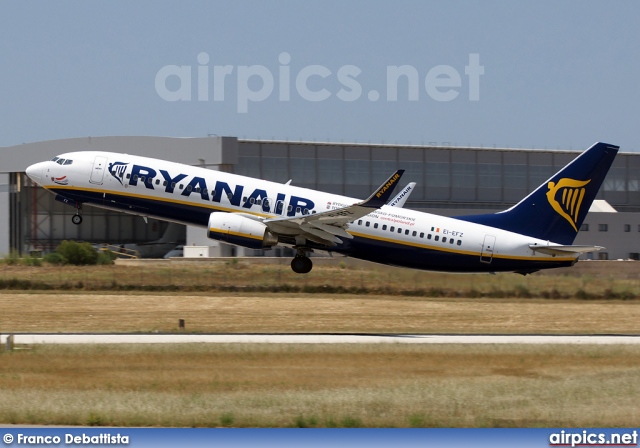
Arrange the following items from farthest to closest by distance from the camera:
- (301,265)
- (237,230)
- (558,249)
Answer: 1. (301,265)
2. (558,249)
3. (237,230)

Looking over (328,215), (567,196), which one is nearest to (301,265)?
(328,215)

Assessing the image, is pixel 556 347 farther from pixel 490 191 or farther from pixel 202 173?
Answer: pixel 490 191

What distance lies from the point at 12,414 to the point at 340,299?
30.9 metres

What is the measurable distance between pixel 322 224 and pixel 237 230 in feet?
12.4

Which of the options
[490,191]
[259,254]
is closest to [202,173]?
[259,254]

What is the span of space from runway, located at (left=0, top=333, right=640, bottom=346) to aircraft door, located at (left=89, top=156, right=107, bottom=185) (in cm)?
1231

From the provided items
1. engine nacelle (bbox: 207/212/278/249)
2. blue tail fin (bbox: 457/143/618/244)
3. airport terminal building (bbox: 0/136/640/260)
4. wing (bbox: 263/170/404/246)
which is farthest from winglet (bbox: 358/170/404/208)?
airport terminal building (bbox: 0/136/640/260)

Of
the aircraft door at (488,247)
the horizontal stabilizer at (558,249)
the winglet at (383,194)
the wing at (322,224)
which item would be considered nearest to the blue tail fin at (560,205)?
the horizontal stabilizer at (558,249)

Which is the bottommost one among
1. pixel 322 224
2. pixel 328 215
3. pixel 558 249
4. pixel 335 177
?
pixel 558 249

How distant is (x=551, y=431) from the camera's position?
16.6 metres

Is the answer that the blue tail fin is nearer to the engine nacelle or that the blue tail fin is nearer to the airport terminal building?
the engine nacelle

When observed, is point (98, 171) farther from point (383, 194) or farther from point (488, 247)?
point (488, 247)

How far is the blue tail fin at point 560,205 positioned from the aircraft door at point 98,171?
16372mm

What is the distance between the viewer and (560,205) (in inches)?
1802
